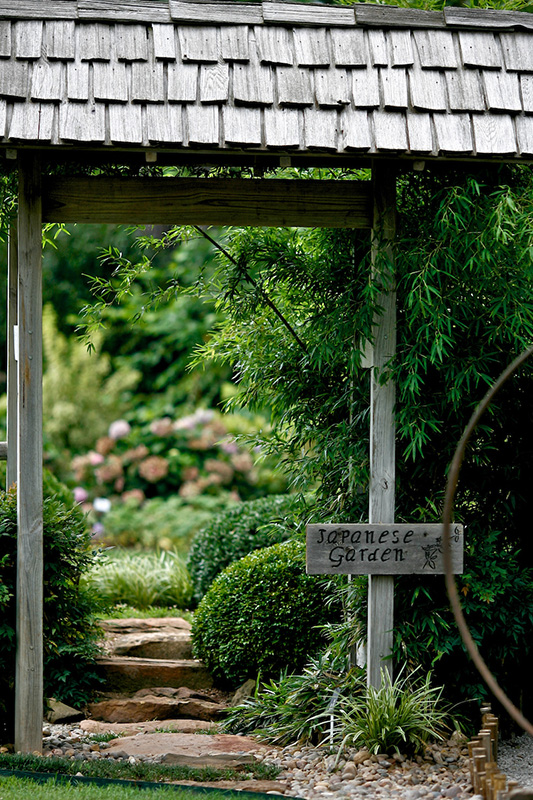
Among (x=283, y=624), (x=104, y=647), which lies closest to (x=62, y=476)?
(x=104, y=647)

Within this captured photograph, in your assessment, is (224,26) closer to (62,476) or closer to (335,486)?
(335,486)

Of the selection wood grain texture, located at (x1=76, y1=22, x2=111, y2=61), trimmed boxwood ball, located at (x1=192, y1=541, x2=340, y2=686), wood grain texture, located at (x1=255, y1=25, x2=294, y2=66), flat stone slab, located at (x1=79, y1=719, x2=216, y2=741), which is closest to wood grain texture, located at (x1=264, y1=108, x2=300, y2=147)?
wood grain texture, located at (x1=255, y1=25, x2=294, y2=66)

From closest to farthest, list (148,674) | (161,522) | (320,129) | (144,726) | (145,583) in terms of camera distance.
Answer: (320,129) → (144,726) → (148,674) → (145,583) → (161,522)

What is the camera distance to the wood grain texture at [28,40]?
369 centimetres

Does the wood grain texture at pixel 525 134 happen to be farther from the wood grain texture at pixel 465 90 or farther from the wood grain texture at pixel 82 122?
the wood grain texture at pixel 82 122

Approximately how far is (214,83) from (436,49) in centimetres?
105

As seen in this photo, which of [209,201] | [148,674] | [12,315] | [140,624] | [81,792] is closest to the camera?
[81,792]

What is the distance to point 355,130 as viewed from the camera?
3.69 m

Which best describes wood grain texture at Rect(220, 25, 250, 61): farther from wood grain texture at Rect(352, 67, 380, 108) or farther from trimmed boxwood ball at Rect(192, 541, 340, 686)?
trimmed boxwood ball at Rect(192, 541, 340, 686)

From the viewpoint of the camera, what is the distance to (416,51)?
12.7 feet

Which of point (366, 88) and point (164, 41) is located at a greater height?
point (164, 41)

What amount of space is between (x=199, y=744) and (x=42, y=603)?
1034mm

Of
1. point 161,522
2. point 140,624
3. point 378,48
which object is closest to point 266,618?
point 140,624

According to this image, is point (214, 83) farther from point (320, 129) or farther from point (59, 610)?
point (59, 610)
